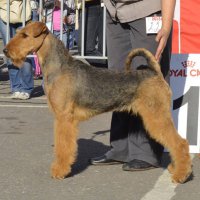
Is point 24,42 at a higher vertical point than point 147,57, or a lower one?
higher

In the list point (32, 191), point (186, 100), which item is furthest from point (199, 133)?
point (32, 191)

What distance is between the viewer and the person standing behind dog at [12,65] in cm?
827

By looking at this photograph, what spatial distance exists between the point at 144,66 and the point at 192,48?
1.49 m

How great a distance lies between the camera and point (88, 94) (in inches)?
186

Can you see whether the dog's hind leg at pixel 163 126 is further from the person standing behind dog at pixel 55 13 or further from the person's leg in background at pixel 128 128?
the person standing behind dog at pixel 55 13

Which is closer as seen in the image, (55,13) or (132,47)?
(132,47)

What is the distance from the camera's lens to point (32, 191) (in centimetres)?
450

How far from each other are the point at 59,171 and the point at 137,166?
0.72 metres

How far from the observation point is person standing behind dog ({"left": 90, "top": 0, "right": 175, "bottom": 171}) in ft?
15.8

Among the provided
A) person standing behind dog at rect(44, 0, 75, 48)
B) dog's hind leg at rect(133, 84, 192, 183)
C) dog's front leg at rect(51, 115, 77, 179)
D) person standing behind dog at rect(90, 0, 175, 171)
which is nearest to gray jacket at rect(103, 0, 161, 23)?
person standing behind dog at rect(90, 0, 175, 171)

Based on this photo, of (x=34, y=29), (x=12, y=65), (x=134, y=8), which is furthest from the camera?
(x=12, y=65)

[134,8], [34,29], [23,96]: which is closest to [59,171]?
[34,29]

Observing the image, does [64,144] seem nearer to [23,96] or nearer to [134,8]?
[134,8]

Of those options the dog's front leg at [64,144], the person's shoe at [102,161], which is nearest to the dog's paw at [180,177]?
the person's shoe at [102,161]
